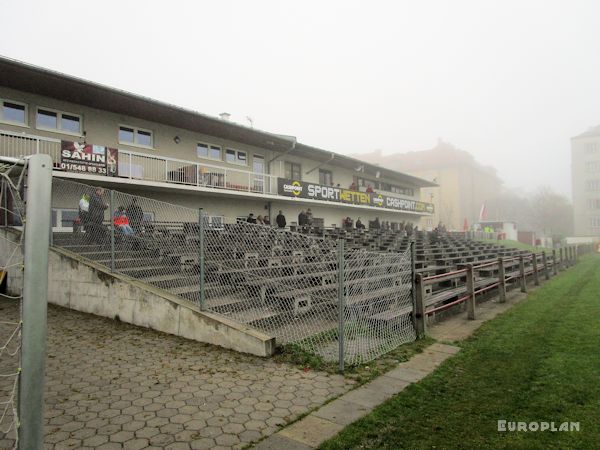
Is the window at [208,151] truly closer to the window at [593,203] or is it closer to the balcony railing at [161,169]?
the balcony railing at [161,169]

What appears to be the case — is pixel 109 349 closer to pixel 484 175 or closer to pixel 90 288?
pixel 90 288

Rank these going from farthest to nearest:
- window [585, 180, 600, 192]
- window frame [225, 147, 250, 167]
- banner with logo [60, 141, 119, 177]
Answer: window [585, 180, 600, 192], window frame [225, 147, 250, 167], banner with logo [60, 141, 119, 177]

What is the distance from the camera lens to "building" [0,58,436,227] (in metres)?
Result: 11.5

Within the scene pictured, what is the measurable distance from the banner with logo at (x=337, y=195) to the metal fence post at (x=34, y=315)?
1644 centimetres

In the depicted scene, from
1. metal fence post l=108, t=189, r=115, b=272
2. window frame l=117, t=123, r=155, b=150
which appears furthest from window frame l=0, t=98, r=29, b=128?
metal fence post l=108, t=189, r=115, b=272

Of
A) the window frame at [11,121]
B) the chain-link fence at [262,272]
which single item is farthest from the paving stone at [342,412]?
the window frame at [11,121]

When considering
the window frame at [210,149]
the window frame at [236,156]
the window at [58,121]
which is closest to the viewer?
the window at [58,121]

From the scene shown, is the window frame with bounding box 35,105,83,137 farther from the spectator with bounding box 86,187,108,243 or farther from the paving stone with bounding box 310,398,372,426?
the paving stone with bounding box 310,398,372,426

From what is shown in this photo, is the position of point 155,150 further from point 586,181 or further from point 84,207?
point 586,181

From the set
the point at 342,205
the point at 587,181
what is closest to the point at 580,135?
the point at 587,181

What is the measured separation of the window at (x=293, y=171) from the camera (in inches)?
862

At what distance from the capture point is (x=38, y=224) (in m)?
2.02

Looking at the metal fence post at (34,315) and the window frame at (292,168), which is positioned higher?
the window frame at (292,168)

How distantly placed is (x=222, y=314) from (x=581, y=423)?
457 centimetres
